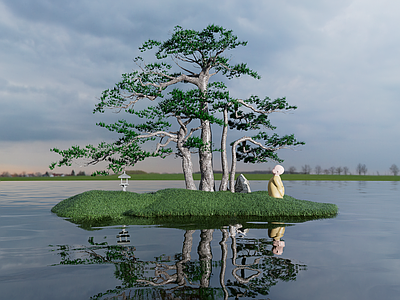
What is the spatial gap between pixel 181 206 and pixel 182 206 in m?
0.05

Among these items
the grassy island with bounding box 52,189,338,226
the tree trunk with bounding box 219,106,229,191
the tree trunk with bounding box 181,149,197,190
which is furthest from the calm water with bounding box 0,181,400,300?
the tree trunk with bounding box 219,106,229,191

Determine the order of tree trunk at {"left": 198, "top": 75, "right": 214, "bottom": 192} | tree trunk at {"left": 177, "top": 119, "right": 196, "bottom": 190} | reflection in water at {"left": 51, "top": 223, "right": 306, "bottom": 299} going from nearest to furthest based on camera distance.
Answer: reflection in water at {"left": 51, "top": 223, "right": 306, "bottom": 299}, tree trunk at {"left": 177, "top": 119, "right": 196, "bottom": 190}, tree trunk at {"left": 198, "top": 75, "right": 214, "bottom": 192}

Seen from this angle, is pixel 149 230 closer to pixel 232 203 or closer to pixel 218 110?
pixel 232 203

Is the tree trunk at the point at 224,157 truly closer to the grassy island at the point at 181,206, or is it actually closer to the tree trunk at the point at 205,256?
the grassy island at the point at 181,206

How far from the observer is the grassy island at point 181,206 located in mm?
14000

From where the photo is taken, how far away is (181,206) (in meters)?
14.6

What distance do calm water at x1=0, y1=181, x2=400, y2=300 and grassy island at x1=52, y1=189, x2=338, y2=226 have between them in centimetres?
383

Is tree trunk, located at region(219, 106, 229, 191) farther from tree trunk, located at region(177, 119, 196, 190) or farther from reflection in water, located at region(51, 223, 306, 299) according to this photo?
reflection in water, located at region(51, 223, 306, 299)

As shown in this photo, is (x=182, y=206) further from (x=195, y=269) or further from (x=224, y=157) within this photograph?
(x=195, y=269)

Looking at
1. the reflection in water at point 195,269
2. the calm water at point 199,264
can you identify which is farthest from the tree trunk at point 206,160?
the reflection in water at point 195,269

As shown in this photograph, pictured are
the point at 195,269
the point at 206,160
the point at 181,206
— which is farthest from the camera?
the point at 206,160

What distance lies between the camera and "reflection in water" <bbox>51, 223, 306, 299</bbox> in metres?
4.61

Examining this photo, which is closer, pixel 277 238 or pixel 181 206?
pixel 277 238

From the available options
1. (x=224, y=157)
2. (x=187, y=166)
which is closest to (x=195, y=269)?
(x=187, y=166)
